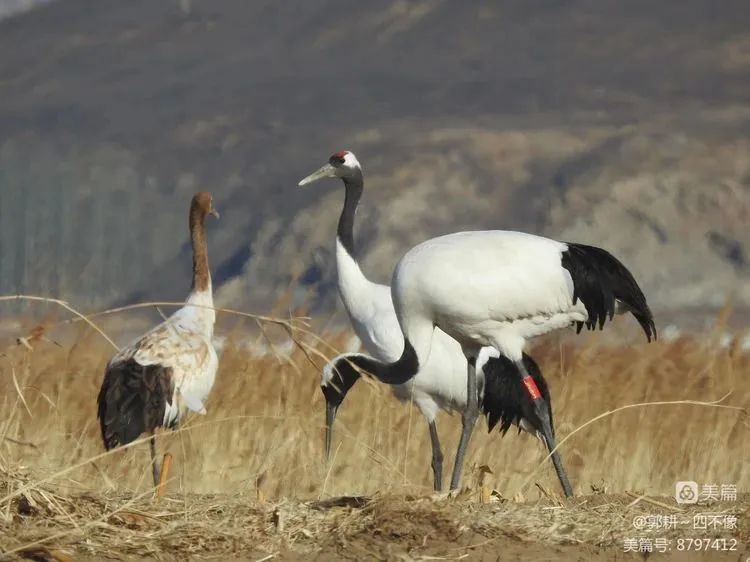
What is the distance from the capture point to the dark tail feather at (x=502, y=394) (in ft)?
24.3

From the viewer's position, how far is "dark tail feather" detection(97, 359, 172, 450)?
22.1 feet

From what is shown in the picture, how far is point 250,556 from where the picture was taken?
164 inches

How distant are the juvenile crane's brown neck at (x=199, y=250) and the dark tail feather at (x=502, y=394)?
1.53 m

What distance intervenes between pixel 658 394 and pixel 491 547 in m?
4.24

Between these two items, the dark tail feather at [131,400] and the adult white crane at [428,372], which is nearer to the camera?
the dark tail feather at [131,400]

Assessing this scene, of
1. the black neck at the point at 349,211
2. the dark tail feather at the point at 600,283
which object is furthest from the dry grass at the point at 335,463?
the dark tail feather at the point at 600,283

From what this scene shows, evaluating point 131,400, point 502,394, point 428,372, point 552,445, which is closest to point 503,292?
point 552,445

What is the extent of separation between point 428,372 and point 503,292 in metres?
1.33

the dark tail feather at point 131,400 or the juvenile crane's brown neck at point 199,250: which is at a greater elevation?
the juvenile crane's brown neck at point 199,250

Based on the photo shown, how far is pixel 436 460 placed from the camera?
7562 mm

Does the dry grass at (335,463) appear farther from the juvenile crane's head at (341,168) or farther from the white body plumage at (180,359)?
the juvenile crane's head at (341,168)

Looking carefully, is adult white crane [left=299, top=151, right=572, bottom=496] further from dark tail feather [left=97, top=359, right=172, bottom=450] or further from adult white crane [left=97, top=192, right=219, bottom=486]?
dark tail feather [left=97, top=359, right=172, bottom=450]

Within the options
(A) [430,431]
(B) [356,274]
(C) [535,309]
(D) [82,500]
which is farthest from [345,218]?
(D) [82,500]

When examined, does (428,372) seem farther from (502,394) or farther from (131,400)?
(131,400)
